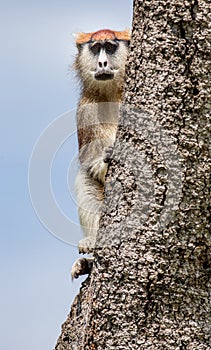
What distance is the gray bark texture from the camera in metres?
3.08

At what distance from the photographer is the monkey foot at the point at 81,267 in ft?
15.9

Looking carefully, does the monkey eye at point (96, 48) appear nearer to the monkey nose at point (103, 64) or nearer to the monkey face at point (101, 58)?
the monkey face at point (101, 58)

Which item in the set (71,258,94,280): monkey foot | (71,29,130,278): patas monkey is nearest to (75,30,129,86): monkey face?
(71,29,130,278): patas monkey

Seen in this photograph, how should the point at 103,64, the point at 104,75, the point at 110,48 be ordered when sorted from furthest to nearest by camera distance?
the point at 110,48
the point at 103,64
the point at 104,75

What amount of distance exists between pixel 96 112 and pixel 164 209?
3260 mm

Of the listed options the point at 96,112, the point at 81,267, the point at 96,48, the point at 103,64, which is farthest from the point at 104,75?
the point at 81,267

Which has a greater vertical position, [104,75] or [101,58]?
[101,58]

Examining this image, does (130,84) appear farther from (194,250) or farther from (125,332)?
(125,332)

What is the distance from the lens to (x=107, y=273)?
10.5ft

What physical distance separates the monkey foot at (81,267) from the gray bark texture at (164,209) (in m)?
1.59

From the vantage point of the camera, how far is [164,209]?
312 centimetres

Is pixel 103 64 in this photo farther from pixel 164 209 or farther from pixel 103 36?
pixel 164 209

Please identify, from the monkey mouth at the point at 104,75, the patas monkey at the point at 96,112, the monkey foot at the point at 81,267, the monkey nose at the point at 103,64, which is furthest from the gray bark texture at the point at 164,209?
the monkey nose at the point at 103,64

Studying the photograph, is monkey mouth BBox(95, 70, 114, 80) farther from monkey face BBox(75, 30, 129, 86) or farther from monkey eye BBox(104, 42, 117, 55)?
monkey eye BBox(104, 42, 117, 55)
